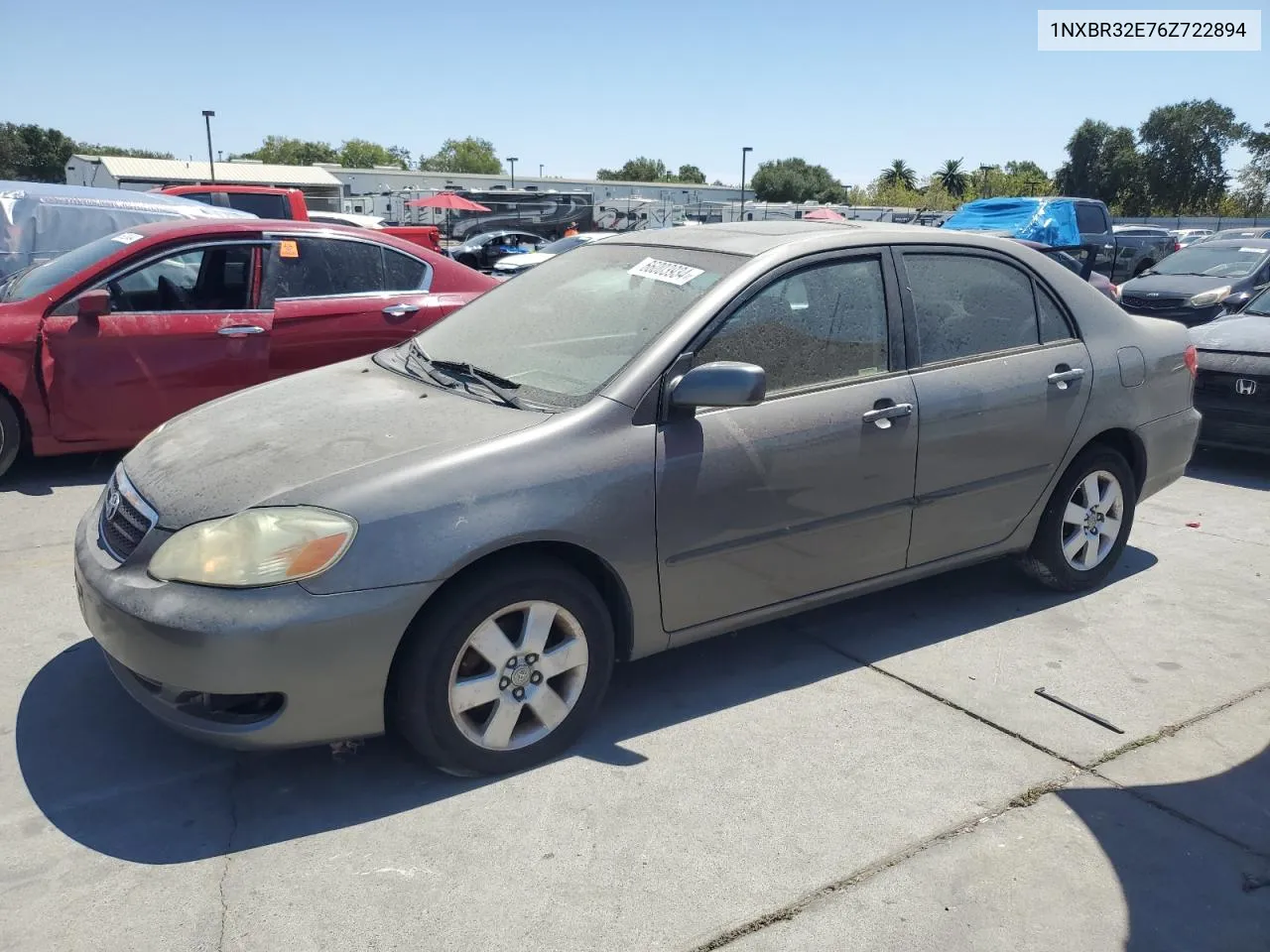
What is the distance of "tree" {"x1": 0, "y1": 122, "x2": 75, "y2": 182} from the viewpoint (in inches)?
2960

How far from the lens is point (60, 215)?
8.58 meters

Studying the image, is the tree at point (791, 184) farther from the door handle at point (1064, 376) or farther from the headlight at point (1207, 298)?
the door handle at point (1064, 376)

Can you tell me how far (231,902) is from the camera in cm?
250

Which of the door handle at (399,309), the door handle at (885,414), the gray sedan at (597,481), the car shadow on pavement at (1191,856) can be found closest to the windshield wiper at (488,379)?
the gray sedan at (597,481)

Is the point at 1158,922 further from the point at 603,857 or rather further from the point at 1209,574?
the point at 1209,574

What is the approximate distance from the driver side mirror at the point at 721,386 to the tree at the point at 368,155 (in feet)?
432

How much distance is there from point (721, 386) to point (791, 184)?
322 ft

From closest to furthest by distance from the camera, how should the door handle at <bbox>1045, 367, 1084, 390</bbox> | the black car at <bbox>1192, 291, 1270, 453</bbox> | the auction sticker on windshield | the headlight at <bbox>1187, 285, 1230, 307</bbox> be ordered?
1. the auction sticker on windshield
2. the door handle at <bbox>1045, 367, 1084, 390</bbox>
3. the black car at <bbox>1192, 291, 1270, 453</bbox>
4. the headlight at <bbox>1187, 285, 1230, 307</bbox>

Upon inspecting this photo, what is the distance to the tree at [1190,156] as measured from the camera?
65688mm

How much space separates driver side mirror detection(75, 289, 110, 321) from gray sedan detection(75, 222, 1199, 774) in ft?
8.18

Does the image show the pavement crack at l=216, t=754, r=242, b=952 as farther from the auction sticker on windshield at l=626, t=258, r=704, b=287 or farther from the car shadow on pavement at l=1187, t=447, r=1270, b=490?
the car shadow on pavement at l=1187, t=447, r=1270, b=490

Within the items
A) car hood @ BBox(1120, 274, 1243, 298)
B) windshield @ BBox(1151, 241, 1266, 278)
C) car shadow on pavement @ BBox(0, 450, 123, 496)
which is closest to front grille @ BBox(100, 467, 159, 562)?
car shadow on pavement @ BBox(0, 450, 123, 496)

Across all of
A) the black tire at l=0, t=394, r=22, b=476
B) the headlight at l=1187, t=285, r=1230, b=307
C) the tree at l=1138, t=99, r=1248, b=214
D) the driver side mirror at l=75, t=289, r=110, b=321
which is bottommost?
the black tire at l=0, t=394, r=22, b=476

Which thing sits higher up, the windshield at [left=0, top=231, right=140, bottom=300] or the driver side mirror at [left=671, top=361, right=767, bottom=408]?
the windshield at [left=0, top=231, right=140, bottom=300]
